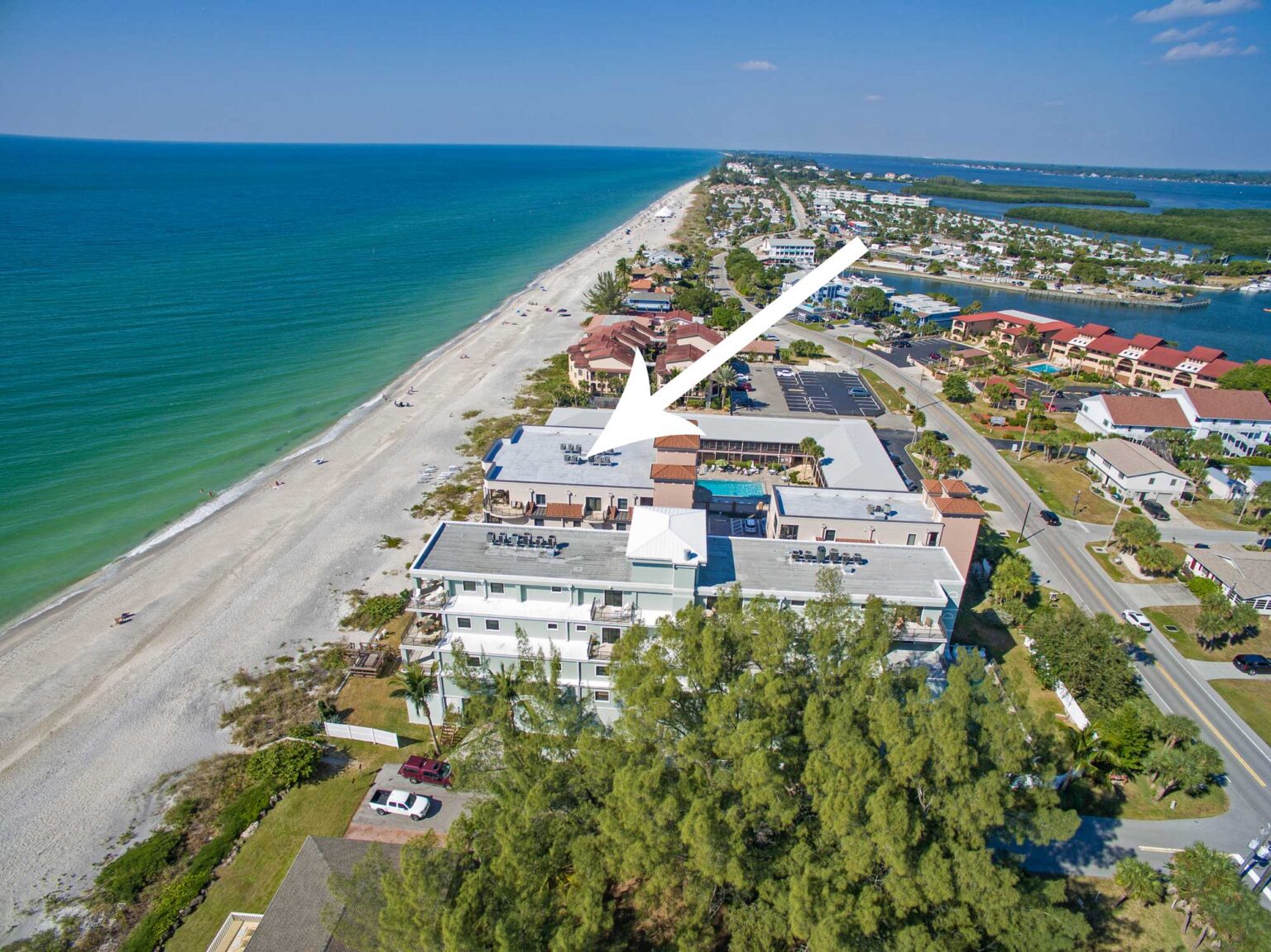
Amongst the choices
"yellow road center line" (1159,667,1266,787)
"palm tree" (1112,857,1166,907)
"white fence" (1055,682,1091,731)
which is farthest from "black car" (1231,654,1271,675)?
"palm tree" (1112,857,1166,907)

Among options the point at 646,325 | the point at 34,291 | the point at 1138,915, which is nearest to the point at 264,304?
the point at 34,291

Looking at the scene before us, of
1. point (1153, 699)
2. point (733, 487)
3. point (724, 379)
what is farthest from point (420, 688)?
point (724, 379)

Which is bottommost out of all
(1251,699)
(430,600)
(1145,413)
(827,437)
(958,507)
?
(1251,699)

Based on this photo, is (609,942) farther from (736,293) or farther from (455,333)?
(736,293)

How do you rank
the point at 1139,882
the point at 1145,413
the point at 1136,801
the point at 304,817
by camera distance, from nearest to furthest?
the point at 1139,882
the point at 304,817
the point at 1136,801
the point at 1145,413

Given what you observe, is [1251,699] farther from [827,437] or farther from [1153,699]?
[827,437]

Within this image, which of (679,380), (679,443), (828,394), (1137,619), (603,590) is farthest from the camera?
(828,394)
